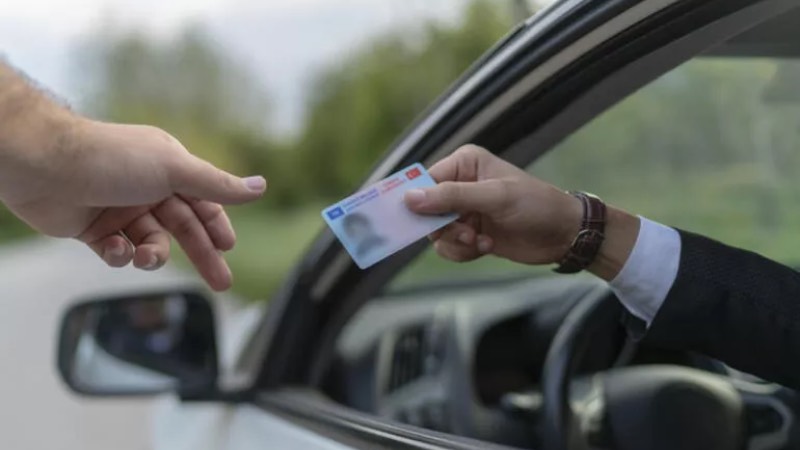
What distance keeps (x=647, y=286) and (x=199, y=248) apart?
746mm

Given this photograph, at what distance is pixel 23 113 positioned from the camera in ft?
5.00

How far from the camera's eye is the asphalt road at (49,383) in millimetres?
7625

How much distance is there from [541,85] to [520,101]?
2.1 inches

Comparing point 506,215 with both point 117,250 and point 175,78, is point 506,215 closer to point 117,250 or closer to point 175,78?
point 117,250

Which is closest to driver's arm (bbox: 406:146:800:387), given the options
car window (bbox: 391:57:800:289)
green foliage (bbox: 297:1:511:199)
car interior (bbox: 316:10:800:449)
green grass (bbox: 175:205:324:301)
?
car interior (bbox: 316:10:800:449)


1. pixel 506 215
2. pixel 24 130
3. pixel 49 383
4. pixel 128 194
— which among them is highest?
pixel 24 130

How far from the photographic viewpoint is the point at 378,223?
1.72 m

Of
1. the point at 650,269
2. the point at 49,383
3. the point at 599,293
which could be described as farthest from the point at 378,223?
the point at 49,383

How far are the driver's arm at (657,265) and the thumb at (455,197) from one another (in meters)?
0.02

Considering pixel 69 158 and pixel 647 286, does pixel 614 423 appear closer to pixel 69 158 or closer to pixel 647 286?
pixel 647 286

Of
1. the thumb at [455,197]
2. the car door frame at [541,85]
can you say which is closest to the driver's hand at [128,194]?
the thumb at [455,197]

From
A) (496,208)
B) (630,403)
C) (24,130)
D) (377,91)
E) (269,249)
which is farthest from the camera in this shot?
(269,249)

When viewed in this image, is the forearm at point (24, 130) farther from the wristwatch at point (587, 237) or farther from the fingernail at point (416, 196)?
the wristwatch at point (587, 237)

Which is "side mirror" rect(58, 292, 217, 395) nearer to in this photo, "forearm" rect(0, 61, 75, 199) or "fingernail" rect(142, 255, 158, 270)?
"fingernail" rect(142, 255, 158, 270)
